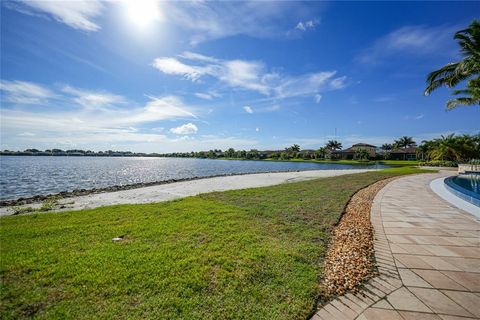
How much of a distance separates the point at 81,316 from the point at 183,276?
1.33 m

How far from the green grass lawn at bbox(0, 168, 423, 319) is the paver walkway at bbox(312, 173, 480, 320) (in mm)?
736

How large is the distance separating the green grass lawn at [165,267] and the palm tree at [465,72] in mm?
12289

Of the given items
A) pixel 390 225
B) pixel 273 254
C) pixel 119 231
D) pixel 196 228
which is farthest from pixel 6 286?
pixel 390 225

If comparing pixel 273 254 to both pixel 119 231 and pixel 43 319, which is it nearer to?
pixel 43 319

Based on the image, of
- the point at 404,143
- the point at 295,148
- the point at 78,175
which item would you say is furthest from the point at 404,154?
the point at 78,175

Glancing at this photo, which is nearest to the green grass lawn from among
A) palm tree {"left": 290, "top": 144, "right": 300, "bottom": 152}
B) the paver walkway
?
the paver walkway

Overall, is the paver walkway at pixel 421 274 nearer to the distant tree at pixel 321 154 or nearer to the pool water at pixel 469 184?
the pool water at pixel 469 184

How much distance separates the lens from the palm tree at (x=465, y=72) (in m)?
11.4

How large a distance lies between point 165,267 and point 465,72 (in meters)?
17.5

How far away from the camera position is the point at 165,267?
383 centimetres

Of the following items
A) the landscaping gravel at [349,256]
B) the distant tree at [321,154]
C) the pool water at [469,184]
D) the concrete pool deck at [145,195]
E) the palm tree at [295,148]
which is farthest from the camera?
the palm tree at [295,148]

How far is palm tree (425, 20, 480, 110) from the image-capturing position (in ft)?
37.2

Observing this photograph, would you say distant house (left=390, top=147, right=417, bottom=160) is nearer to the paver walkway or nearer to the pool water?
the pool water

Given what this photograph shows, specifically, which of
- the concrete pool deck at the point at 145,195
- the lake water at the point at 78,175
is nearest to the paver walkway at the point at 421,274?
the concrete pool deck at the point at 145,195
